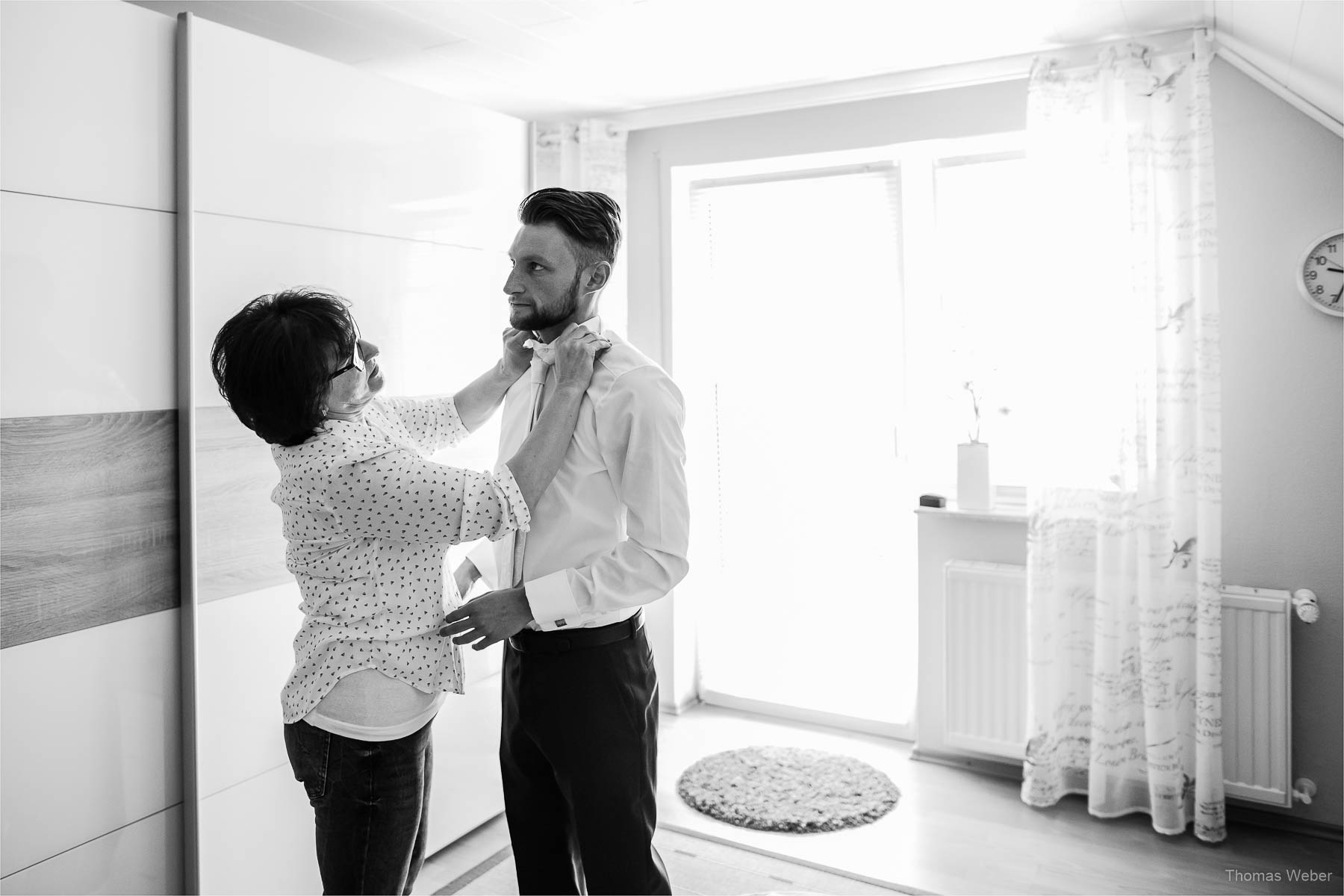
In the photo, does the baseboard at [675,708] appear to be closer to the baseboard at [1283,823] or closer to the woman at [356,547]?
the baseboard at [1283,823]

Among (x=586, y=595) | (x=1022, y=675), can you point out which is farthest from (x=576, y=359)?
(x=1022, y=675)

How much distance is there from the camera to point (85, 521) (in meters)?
2.04

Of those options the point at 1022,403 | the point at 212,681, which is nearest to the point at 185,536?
the point at 212,681

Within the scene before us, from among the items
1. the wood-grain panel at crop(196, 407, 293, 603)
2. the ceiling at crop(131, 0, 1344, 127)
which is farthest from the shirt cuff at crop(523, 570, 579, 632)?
the ceiling at crop(131, 0, 1344, 127)

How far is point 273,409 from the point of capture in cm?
146

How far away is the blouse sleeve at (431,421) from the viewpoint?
205cm

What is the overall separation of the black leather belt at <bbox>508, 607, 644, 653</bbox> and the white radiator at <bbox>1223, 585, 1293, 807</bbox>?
211 centimetres

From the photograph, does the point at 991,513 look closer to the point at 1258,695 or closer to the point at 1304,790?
the point at 1258,695

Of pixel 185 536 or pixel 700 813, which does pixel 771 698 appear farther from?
pixel 185 536

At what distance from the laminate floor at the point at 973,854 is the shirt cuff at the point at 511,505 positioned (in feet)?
4.93

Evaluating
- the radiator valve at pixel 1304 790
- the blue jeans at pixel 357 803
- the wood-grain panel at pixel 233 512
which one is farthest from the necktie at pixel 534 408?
the radiator valve at pixel 1304 790

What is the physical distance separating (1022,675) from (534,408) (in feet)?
7.19

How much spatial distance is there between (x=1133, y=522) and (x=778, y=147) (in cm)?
182

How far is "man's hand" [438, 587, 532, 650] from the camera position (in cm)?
162
